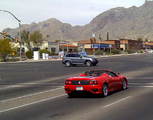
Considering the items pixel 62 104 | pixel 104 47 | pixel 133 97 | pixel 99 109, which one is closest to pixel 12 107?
pixel 62 104

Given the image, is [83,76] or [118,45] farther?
[118,45]

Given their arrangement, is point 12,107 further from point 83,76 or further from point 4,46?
point 4,46

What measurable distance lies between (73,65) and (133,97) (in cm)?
3364

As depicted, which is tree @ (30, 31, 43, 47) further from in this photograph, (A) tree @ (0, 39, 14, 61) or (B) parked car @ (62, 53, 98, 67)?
(B) parked car @ (62, 53, 98, 67)

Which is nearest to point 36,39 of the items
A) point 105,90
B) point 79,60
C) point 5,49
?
point 5,49

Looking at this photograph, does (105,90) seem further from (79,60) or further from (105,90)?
A: (79,60)

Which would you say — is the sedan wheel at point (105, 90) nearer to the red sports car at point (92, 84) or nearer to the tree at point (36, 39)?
the red sports car at point (92, 84)

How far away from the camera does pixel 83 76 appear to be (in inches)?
645

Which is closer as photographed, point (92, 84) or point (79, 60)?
point (92, 84)

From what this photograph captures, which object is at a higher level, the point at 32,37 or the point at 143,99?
the point at 32,37

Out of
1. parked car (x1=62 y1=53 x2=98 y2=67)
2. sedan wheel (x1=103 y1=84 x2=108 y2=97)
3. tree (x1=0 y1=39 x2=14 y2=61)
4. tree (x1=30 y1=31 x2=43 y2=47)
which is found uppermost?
tree (x1=30 y1=31 x2=43 y2=47)

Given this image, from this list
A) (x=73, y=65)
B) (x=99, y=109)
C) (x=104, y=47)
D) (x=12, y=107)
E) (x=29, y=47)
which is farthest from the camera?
(x=104, y=47)

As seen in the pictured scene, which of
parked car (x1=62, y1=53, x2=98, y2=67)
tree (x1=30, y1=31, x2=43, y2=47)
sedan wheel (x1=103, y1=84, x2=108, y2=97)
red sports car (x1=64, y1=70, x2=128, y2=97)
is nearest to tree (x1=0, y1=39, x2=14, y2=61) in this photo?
parked car (x1=62, y1=53, x2=98, y2=67)

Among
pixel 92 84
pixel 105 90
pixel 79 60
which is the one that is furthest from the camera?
pixel 79 60
